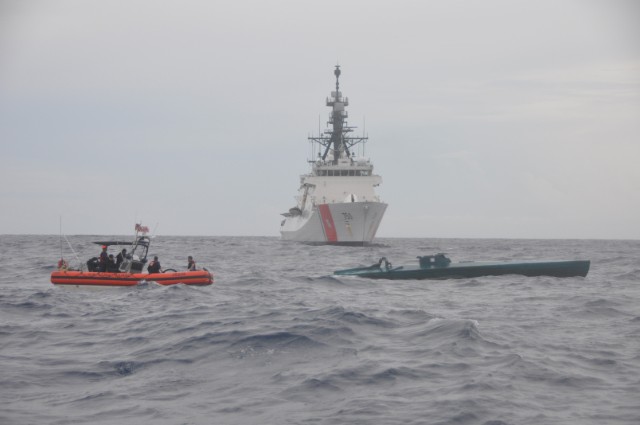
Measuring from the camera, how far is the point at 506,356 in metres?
12.6

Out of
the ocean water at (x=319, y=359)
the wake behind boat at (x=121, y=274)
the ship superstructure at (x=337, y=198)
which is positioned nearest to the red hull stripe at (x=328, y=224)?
the ship superstructure at (x=337, y=198)

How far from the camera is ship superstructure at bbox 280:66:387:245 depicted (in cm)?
7412

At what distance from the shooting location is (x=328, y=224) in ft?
247

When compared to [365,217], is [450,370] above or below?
below

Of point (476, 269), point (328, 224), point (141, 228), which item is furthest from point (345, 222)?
point (141, 228)

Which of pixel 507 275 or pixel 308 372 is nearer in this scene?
pixel 308 372

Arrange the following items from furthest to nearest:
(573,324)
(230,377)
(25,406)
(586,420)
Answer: (573,324) → (230,377) → (25,406) → (586,420)

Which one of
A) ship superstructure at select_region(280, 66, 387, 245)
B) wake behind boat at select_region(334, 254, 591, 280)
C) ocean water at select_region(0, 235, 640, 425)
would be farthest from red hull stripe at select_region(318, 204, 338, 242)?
ocean water at select_region(0, 235, 640, 425)

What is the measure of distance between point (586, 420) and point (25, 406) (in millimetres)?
7613

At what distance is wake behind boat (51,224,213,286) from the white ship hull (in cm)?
4837

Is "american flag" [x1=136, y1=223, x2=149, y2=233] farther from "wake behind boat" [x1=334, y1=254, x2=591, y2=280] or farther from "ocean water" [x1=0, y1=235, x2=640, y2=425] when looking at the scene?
"wake behind boat" [x1=334, y1=254, x2=591, y2=280]

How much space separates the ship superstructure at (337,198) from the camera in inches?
2918

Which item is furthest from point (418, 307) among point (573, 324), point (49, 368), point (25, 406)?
point (25, 406)

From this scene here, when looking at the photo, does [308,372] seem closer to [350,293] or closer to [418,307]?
[418,307]
